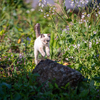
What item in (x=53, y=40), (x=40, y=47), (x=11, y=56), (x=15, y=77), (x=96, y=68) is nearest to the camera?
(x=15, y=77)

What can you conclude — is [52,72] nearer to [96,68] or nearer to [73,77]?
[73,77]

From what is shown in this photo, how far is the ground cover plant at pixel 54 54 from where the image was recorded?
5.86ft

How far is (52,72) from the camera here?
6.66ft

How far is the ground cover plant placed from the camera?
179 centimetres

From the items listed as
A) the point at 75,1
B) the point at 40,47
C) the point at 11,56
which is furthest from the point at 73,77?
the point at 11,56

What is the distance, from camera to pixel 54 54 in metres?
3.47

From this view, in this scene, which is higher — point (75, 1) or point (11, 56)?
point (75, 1)

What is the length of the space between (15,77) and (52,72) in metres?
0.65

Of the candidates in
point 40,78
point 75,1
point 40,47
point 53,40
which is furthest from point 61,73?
point 53,40

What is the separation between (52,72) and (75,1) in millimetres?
1560

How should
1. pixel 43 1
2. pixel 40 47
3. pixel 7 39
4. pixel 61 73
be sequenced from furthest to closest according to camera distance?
1. pixel 7 39
2. pixel 43 1
3. pixel 40 47
4. pixel 61 73

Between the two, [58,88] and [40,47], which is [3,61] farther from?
[58,88]

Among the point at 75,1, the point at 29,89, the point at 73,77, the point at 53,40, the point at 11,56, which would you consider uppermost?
the point at 75,1

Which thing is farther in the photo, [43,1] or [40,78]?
[43,1]
